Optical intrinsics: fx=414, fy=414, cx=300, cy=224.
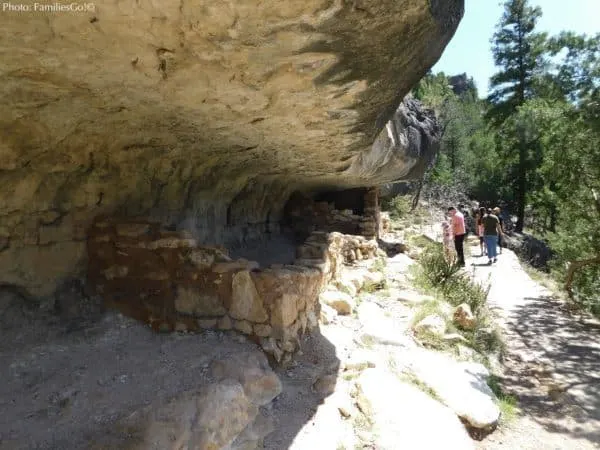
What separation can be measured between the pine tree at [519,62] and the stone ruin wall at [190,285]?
16.9 meters

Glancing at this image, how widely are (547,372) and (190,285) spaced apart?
11.0 feet

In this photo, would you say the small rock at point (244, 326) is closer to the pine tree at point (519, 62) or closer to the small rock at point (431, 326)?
the small rock at point (431, 326)

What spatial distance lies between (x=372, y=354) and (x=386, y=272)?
10.7ft

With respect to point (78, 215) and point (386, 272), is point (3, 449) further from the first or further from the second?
point (386, 272)

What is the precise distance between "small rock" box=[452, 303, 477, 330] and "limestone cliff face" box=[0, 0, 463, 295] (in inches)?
84.3

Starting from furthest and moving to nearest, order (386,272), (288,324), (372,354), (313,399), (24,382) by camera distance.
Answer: (386,272) < (372,354) < (288,324) < (313,399) < (24,382)

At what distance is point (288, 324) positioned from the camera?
2.60m

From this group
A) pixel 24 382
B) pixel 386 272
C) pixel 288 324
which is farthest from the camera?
pixel 386 272

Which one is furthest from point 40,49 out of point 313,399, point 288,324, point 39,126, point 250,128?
point 313,399

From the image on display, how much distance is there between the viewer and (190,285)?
2.63 meters

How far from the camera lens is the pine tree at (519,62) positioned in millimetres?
16547

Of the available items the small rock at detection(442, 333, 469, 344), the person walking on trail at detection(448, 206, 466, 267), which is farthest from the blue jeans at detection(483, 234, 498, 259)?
the small rock at detection(442, 333, 469, 344)

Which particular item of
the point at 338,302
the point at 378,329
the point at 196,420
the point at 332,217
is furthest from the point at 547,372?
the point at 332,217

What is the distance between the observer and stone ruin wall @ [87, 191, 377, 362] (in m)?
2.56
